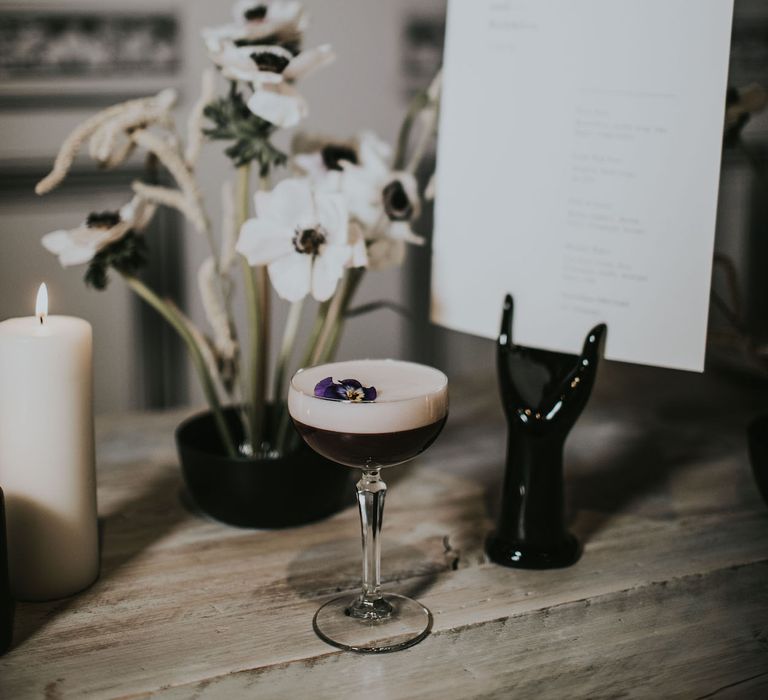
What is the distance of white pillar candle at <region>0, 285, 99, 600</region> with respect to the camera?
2.53ft

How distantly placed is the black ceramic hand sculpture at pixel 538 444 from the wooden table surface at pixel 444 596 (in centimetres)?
3

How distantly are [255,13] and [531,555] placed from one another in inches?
23.4

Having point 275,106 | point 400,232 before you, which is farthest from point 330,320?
point 275,106

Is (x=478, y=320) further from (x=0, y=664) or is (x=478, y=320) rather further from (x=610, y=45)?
(x=0, y=664)

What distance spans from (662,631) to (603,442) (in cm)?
47

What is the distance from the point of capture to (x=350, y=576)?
88cm

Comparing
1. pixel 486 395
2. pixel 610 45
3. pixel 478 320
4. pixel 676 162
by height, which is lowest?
pixel 486 395

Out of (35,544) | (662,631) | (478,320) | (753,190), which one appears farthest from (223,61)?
(753,190)

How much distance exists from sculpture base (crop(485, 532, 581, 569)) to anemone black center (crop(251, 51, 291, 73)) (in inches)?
20.1

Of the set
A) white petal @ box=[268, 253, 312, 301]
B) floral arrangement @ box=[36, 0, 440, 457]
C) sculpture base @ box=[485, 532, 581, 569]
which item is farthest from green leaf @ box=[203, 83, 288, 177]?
sculpture base @ box=[485, 532, 581, 569]

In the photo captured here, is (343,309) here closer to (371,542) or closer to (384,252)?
(384,252)

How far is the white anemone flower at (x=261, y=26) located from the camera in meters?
0.89

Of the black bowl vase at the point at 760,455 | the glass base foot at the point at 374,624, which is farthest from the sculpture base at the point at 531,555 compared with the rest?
the black bowl vase at the point at 760,455

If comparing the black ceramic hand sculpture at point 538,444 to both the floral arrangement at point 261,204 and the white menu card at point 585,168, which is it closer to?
the white menu card at point 585,168
